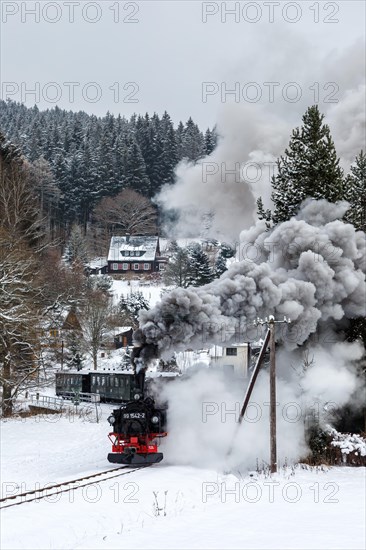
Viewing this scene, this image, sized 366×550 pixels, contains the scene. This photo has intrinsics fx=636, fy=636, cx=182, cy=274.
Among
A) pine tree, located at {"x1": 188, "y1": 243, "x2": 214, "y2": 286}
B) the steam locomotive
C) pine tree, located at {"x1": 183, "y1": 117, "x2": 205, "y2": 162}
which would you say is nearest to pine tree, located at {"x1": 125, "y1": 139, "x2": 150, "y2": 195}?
pine tree, located at {"x1": 183, "y1": 117, "x2": 205, "y2": 162}

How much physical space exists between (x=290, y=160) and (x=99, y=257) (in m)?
58.6

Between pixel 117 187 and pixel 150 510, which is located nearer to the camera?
pixel 150 510

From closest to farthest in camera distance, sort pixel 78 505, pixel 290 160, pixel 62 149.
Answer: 1. pixel 78 505
2. pixel 290 160
3. pixel 62 149

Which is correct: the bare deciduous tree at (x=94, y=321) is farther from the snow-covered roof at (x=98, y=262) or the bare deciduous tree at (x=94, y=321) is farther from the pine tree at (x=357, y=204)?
the snow-covered roof at (x=98, y=262)

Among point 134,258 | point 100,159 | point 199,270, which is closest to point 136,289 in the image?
point 134,258

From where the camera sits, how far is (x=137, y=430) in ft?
63.3

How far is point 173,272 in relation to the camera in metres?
69.1

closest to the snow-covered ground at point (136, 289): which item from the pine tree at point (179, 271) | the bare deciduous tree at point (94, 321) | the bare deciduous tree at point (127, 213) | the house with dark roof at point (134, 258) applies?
the pine tree at point (179, 271)

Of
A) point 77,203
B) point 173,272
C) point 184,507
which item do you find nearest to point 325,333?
point 184,507

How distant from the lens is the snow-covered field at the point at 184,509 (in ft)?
41.2

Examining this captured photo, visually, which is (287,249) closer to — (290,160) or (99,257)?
(290,160)

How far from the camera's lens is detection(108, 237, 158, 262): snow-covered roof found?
3132 inches

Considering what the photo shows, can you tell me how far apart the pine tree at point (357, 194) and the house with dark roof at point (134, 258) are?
48063 mm

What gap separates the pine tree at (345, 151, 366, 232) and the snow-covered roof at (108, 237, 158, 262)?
158ft
